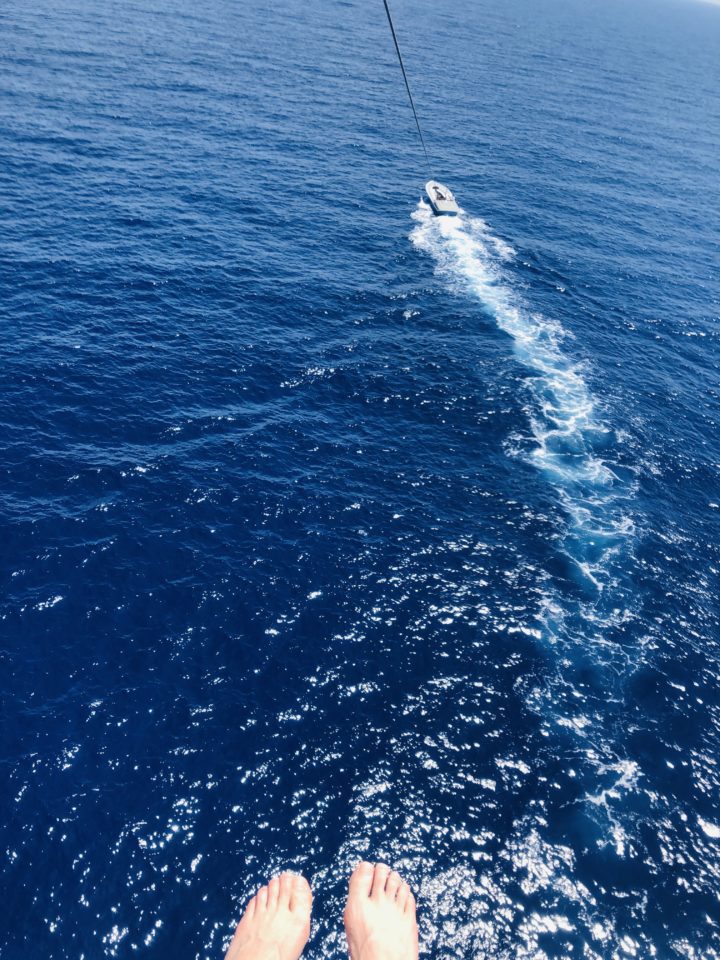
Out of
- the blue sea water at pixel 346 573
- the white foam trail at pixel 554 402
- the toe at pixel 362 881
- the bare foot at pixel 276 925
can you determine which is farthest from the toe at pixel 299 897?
the white foam trail at pixel 554 402

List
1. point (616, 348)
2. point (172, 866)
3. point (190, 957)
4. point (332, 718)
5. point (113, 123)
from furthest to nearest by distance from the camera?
point (113, 123), point (616, 348), point (332, 718), point (172, 866), point (190, 957)

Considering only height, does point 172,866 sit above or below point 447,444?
below

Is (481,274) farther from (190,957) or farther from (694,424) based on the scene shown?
(190,957)

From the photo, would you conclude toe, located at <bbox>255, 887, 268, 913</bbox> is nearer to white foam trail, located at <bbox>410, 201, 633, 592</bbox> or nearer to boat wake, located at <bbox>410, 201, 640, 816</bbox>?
boat wake, located at <bbox>410, 201, 640, 816</bbox>

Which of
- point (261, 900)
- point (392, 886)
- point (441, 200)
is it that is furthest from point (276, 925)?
point (441, 200)

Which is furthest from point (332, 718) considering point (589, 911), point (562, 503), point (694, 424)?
point (694, 424)

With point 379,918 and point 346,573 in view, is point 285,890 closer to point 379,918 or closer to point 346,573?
point 379,918
